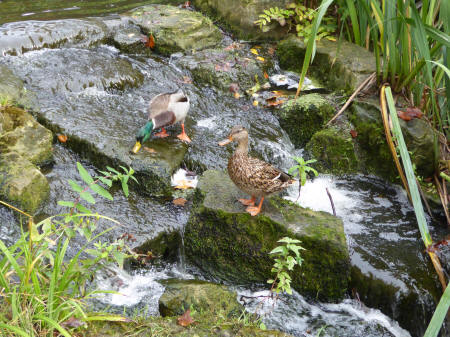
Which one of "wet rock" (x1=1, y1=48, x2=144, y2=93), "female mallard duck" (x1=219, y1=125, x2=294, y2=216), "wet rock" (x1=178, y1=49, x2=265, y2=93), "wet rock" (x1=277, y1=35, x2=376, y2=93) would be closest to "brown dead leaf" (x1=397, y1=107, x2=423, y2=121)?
"wet rock" (x1=277, y1=35, x2=376, y2=93)

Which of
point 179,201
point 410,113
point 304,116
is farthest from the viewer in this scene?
point 304,116

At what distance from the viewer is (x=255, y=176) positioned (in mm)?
3285

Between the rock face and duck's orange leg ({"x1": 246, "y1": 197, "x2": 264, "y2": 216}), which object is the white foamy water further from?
duck's orange leg ({"x1": 246, "y1": 197, "x2": 264, "y2": 216})

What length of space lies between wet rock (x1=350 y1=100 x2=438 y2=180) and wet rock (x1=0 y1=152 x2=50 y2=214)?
3.15 meters

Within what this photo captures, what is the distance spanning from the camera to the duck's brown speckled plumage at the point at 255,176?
10.8ft

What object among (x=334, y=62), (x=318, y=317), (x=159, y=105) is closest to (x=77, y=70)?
(x=159, y=105)

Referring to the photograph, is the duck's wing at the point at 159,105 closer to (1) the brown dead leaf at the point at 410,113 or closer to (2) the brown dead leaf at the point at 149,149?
(2) the brown dead leaf at the point at 149,149

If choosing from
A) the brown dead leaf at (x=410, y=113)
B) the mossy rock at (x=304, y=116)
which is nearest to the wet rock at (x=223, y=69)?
the mossy rock at (x=304, y=116)

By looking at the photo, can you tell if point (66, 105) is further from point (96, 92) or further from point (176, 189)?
point (176, 189)

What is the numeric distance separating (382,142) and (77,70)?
364cm

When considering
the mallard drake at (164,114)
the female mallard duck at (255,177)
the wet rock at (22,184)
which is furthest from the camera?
the mallard drake at (164,114)

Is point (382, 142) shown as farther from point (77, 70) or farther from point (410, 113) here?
point (77, 70)

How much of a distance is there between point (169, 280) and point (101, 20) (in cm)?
453

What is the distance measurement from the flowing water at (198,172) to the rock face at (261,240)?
0.16 m
